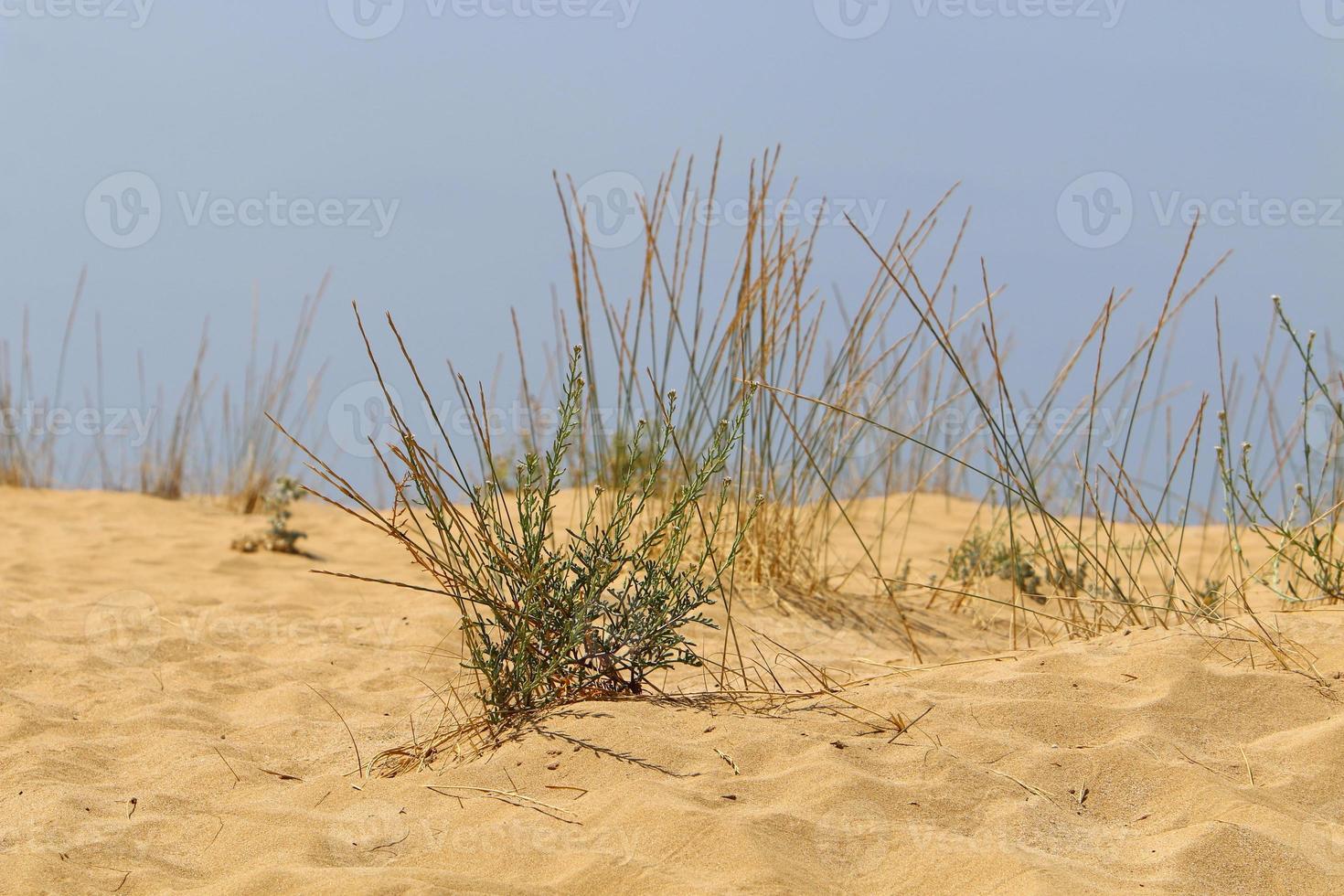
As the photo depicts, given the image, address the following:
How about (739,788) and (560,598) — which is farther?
(560,598)

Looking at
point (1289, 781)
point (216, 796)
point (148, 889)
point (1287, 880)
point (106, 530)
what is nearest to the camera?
point (1287, 880)

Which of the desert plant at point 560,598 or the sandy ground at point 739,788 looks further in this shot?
the desert plant at point 560,598

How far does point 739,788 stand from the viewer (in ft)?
6.16

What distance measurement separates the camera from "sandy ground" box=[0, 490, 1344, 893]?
5.47ft

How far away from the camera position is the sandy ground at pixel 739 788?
5.47 feet

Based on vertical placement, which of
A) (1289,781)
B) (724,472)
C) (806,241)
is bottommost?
(1289,781)

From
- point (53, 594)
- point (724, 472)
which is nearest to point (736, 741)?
point (724, 472)

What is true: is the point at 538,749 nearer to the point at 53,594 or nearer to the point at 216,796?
the point at 216,796

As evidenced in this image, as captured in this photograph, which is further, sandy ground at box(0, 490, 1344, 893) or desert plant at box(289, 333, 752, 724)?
desert plant at box(289, 333, 752, 724)

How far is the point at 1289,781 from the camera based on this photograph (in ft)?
6.31

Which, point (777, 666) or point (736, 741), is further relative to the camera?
point (777, 666)

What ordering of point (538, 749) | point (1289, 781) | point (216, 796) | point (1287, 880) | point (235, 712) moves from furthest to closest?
point (235, 712) < point (216, 796) < point (538, 749) < point (1289, 781) < point (1287, 880)

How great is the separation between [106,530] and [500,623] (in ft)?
13.4

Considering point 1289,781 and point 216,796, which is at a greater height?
point 1289,781
